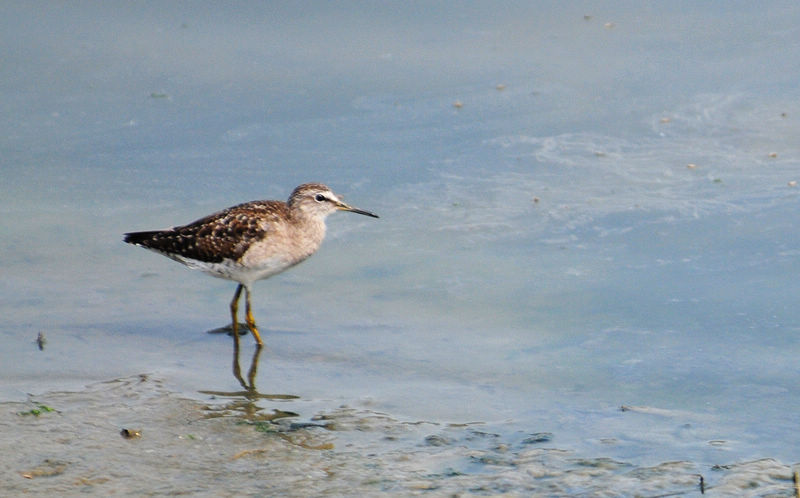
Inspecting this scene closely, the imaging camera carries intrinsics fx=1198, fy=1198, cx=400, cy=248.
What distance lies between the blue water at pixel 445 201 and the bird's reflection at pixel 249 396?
0.10 m

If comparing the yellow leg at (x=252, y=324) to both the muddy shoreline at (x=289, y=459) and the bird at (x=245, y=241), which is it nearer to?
the bird at (x=245, y=241)

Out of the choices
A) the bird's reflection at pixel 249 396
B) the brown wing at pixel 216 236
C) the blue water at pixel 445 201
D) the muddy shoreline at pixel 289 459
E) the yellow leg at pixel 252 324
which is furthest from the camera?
the brown wing at pixel 216 236

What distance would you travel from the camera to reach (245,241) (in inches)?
362

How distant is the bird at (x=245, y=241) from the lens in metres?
9.17

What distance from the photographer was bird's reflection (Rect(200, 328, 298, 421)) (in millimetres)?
7578

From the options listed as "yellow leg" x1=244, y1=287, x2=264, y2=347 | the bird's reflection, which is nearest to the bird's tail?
"yellow leg" x1=244, y1=287, x2=264, y2=347

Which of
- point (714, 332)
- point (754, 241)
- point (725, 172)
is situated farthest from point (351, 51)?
point (714, 332)

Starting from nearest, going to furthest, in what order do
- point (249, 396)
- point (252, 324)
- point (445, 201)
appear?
point (249, 396) < point (252, 324) < point (445, 201)

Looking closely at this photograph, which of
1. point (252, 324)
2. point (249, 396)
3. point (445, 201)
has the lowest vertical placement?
point (249, 396)

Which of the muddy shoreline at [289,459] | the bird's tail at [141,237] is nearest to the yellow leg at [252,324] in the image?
the bird's tail at [141,237]

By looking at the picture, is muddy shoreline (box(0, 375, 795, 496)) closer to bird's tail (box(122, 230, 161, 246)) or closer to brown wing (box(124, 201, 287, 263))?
brown wing (box(124, 201, 287, 263))

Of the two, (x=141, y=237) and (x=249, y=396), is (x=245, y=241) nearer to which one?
(x=141, y=237)

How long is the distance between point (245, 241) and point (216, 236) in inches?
9.2

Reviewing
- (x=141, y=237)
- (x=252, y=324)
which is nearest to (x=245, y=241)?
(x=252, y=324)
